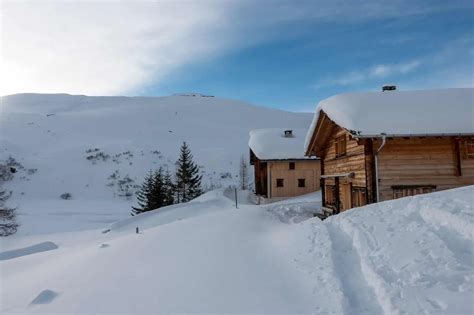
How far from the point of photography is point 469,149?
13.1 meters

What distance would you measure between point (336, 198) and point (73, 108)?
3722 inches

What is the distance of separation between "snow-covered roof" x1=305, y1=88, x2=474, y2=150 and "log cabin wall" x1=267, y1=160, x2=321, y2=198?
12503 millimetres

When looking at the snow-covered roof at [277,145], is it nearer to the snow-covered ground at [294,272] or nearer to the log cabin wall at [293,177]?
the log cabin wall at [293,177]

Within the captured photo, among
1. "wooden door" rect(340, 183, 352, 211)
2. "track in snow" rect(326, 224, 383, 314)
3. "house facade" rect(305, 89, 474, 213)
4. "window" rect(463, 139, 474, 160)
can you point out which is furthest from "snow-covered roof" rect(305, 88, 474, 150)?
"track in snow" rect(326, 224, 383, 314)

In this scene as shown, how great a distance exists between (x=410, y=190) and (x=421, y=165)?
3.44ft

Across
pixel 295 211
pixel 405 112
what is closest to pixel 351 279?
pixel 405 112

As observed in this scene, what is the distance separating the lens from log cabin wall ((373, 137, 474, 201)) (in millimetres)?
13086

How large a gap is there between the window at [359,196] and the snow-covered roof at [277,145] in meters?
11.6

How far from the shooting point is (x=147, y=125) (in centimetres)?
7438

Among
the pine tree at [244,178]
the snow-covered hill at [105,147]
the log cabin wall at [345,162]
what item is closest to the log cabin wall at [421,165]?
the log cabin wall at [345,162]

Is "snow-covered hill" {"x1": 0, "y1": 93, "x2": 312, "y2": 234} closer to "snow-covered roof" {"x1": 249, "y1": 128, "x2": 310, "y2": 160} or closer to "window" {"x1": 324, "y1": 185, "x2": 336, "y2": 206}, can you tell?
"snow-covered roof" {"x1": 249, "y1": 128, "x2": 310, "y2": 160}

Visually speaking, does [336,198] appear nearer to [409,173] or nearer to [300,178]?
[409,173]

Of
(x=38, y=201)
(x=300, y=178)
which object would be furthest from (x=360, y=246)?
(x=38, y=201)

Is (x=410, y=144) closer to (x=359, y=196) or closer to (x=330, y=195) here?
(x=359, y=196)
